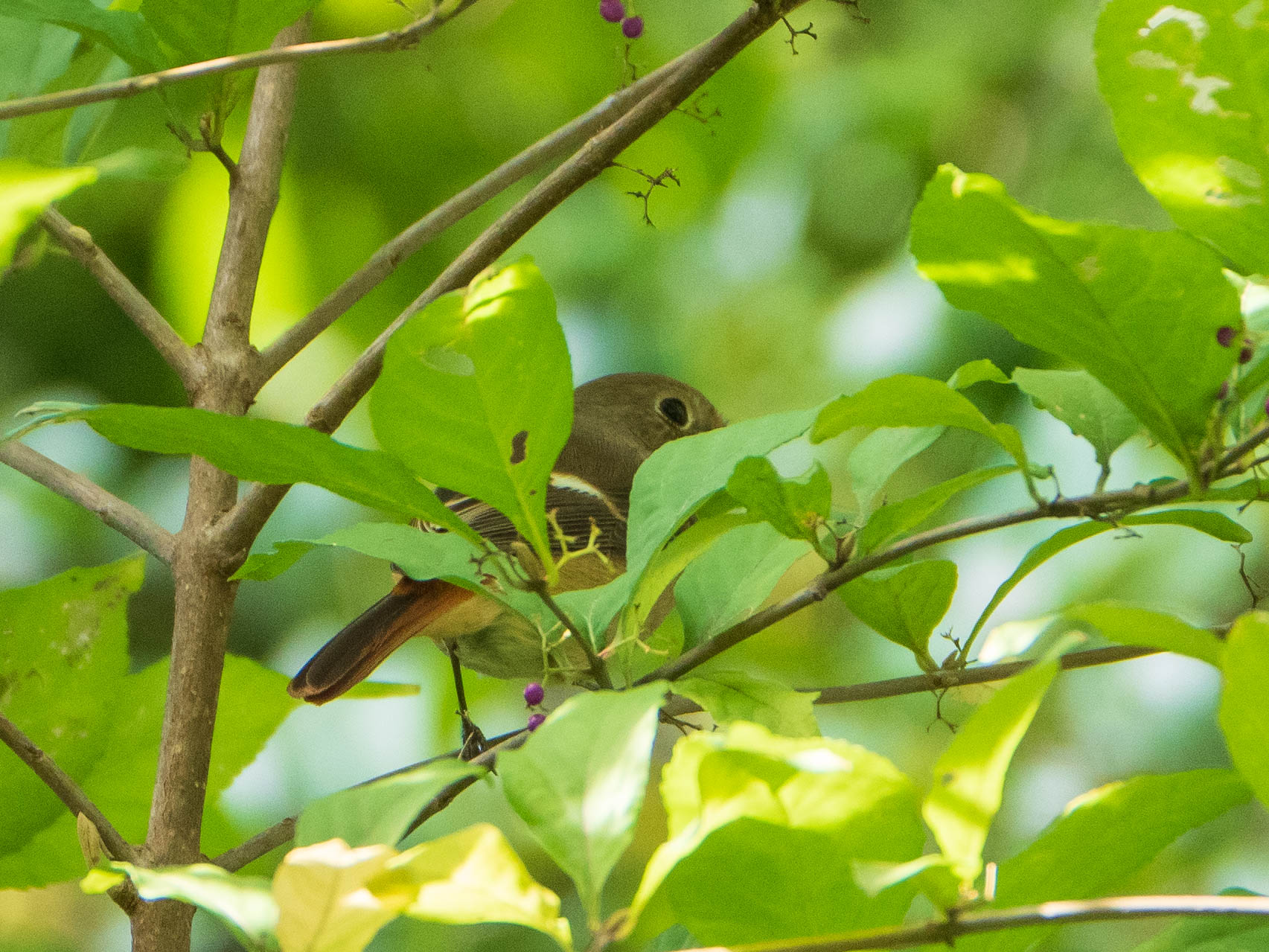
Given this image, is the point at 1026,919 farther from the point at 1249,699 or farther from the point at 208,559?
the point at 208,559

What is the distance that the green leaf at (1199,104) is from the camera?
0.71 meters

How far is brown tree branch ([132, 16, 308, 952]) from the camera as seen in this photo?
1169 mm

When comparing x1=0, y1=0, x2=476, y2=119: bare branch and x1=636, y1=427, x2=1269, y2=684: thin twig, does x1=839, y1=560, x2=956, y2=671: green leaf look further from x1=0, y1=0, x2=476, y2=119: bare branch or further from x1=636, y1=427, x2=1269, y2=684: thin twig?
x1=0, y1=0, x2=476, y2=119: bare branch

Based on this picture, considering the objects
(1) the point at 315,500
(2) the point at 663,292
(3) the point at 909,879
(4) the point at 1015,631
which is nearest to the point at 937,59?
(2) the point at 663,292

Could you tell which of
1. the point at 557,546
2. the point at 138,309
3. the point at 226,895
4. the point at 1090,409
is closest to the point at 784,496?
the point at 1090,409

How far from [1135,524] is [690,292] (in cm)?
256

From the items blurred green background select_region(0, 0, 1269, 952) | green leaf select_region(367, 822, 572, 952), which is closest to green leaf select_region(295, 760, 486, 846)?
green leaf select_region(367, 822, 572, 952)

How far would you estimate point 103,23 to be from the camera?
3.34 ft

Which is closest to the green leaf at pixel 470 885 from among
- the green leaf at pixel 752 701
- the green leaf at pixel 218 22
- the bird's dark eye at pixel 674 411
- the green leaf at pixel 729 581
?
the green leaf at pixel 752 701

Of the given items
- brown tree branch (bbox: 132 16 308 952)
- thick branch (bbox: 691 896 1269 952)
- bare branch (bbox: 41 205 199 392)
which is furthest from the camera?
bare branch (bbox: 41 205 199 392)

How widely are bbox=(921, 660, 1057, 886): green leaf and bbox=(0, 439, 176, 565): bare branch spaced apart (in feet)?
2.99

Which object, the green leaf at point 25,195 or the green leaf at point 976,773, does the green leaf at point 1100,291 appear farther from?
the green leaf at point 25,195

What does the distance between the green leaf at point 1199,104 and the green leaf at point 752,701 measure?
0.42 metres

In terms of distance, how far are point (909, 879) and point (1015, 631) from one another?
0.73 ft
